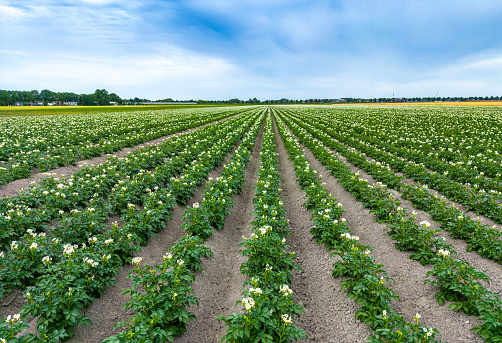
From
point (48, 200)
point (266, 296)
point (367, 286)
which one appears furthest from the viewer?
point (48, 200)

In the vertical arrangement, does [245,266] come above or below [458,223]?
below

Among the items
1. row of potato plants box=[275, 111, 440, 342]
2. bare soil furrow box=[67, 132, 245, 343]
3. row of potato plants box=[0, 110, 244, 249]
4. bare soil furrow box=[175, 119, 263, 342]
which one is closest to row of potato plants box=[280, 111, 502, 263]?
row of potato plants box=[275, 111, 440, 342]

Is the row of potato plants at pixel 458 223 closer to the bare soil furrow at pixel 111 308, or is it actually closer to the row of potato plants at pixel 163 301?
the row of potato plants at pixel 163 301

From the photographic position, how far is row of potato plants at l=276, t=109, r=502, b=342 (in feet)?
12.8

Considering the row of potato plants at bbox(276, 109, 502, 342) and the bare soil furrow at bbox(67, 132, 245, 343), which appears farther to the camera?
the bare soil furrow at bbox(67, 132, 245, 343)

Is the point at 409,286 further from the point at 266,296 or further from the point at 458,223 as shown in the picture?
the point at 266,296

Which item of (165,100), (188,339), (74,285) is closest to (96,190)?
(74,285)

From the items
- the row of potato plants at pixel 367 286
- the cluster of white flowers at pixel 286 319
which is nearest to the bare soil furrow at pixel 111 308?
the cluster of white flowers at pixel 286 319

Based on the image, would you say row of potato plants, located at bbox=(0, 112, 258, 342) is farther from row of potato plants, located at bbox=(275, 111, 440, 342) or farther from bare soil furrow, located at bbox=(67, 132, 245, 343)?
row of potato plants, located at bbox=(275, 111, 440, 342)

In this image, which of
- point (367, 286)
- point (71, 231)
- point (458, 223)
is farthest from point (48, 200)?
point (458, 223)

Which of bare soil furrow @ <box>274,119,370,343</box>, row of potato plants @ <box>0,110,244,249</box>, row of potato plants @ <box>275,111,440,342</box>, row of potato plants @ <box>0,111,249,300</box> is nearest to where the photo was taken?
row of potato plants @ <box>275,111,440,342</box>

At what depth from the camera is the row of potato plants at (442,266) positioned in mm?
3896

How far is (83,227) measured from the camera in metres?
5.95

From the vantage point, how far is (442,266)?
473 cm
